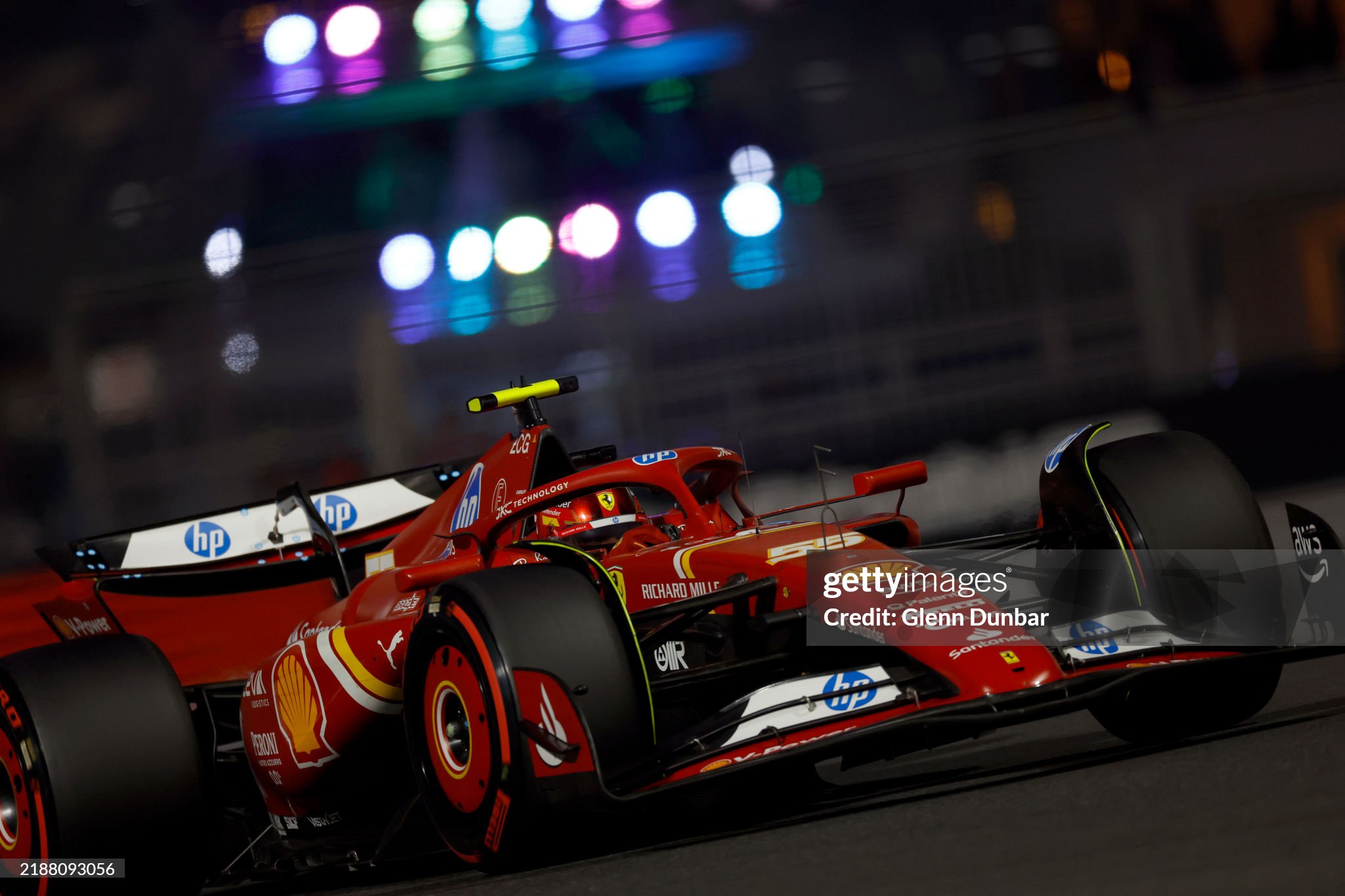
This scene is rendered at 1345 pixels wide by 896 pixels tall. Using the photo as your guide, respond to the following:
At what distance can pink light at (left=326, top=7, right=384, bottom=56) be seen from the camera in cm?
729

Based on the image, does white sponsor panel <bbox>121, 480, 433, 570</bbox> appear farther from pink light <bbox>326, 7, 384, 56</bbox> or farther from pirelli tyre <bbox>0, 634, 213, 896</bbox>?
pink light <bbox>326, 7, 384, 56</bbox>

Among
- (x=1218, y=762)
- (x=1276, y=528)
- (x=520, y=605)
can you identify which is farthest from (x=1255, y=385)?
(x=520, y=605)

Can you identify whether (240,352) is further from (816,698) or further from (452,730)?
(816,698)

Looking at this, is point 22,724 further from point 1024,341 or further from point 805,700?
point 1024,341

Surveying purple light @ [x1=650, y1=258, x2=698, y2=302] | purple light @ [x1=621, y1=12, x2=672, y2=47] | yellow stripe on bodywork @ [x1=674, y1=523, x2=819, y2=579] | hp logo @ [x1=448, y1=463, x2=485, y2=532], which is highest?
purple light @ [x1=621, y1=12, x2=672, y2=47]

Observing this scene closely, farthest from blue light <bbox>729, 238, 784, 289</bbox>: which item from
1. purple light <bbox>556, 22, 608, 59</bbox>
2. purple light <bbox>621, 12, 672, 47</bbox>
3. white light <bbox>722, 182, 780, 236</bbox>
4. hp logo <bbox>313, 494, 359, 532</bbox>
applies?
hp logo <bbox>313, 494, 359, 532</bbox>

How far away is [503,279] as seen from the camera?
23.1ft

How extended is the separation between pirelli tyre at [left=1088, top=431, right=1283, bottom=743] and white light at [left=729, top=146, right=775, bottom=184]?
3403 mm

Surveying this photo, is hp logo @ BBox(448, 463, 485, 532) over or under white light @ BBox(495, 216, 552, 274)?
under

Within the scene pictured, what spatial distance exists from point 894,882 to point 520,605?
1.15m

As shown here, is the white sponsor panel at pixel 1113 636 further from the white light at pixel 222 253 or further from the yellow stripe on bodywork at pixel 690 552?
the white light at pixel 222 253

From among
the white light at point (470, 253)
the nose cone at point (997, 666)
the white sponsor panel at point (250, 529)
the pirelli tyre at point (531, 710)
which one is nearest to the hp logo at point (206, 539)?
the white sponsor panel at point (250, 529)

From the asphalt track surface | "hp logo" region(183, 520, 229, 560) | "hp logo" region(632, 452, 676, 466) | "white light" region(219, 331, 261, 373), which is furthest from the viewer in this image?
"white light" region(219, 331, 261, 373)

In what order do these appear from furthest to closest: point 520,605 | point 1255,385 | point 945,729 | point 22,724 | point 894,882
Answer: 1. point 1255,385
2. point 22,724
3. point 520,605
4. point 945,729
5. point 894,882
